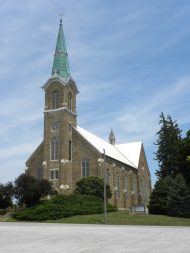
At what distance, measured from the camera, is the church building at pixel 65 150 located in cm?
6191

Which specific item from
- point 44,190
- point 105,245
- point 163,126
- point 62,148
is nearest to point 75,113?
point 62,148

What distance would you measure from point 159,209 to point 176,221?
369 inches

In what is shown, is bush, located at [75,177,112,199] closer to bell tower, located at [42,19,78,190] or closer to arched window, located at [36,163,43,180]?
bell tower, located at [42,19,78,190]

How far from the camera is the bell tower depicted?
204 feet

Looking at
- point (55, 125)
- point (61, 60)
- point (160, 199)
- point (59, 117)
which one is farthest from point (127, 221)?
point (61, 60)

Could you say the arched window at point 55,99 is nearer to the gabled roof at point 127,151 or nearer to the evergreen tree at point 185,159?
the gabled roof at point 127,151

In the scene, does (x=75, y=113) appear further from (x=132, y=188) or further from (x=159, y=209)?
(x=159, y=209)

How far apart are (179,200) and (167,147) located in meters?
17.1

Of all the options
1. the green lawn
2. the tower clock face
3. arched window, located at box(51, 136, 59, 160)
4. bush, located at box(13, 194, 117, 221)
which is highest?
the tower clock face

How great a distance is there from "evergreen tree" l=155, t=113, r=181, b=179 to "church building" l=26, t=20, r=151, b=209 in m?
8.99

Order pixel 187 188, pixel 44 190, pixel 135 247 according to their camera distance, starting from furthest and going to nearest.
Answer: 1. pixel 44 190
2. pixel 187 188
3. pixel 135 247

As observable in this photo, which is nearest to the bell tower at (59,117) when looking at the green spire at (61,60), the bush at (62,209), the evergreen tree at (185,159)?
the green spire at (61,60)

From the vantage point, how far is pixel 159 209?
47.2 meters


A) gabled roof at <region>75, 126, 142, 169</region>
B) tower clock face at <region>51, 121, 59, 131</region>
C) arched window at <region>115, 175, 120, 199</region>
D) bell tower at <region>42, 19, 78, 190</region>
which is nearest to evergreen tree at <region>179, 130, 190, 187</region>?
arched window at <region>115, 175, 120, 199</region>
